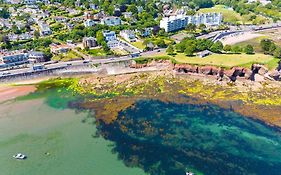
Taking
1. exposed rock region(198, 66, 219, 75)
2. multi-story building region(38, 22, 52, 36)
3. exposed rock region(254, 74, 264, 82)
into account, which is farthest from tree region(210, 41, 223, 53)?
multi-story building region(38, 22, 52, 36)

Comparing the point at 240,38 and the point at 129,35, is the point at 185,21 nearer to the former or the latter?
the point at 240,38

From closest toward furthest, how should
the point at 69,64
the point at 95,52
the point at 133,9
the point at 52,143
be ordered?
the point at 52,143, the point at 69,64, the point at 95,52, the point at 133,9

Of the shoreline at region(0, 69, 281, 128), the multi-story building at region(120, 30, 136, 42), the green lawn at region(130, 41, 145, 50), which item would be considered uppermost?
the multi-story building at region(120, 30, 136, 42)

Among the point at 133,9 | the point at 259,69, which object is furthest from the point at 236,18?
the point at 259,69

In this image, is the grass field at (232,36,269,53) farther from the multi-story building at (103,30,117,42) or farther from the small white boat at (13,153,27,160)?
the small white boat at (13,153,27,160)

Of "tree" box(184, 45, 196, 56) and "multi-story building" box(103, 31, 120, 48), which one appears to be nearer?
"tree" box(184, 45, 196, 56)

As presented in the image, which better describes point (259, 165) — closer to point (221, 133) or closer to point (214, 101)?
point (221, 133)

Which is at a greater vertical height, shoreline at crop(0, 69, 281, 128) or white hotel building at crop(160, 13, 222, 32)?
white hotel building at crop(160, 13, 222, 32)

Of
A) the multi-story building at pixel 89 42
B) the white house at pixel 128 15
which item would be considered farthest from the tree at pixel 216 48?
the white house at pixel 128 15
